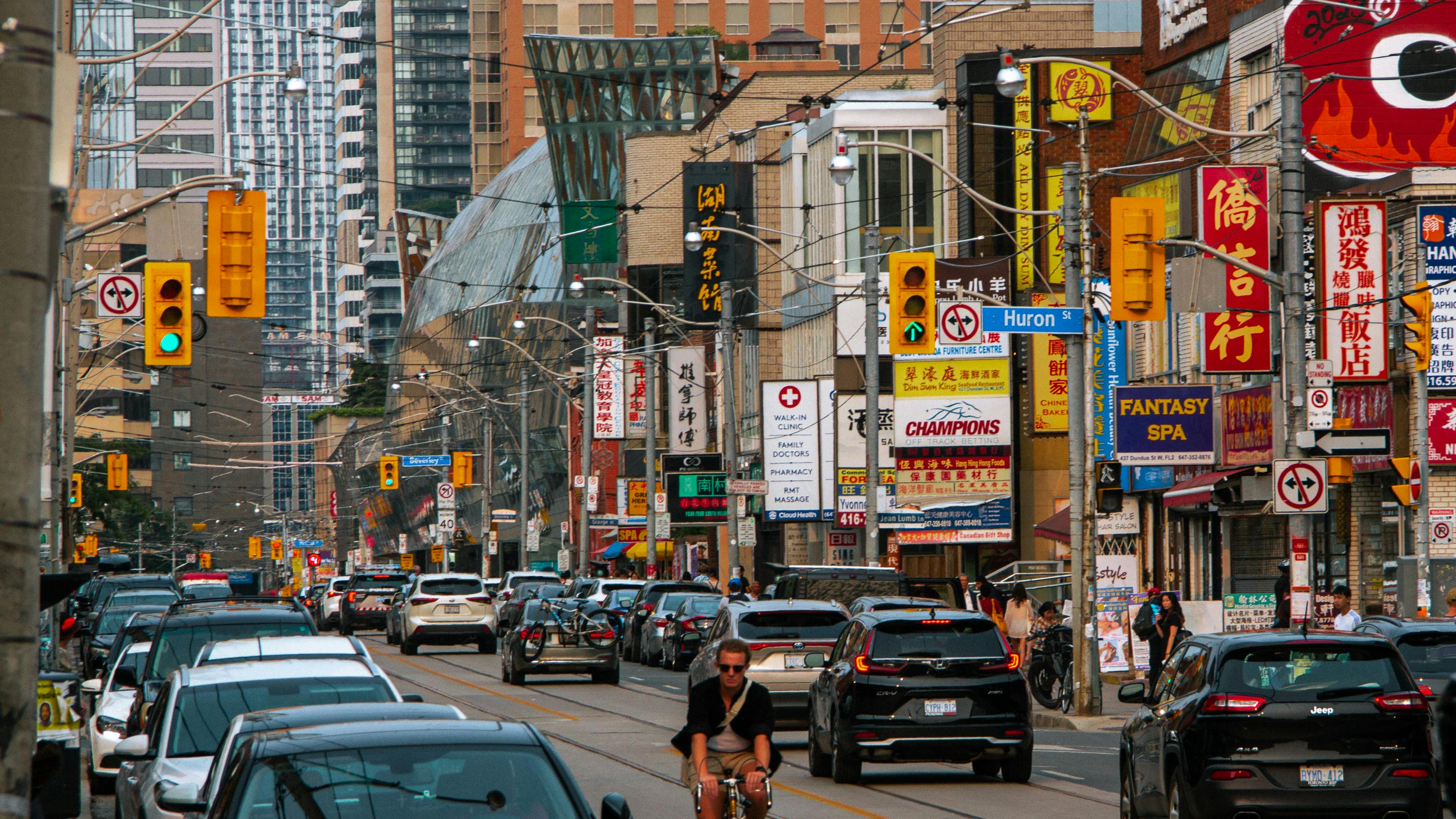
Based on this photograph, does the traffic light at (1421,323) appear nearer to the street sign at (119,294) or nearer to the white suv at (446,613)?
the street sign at (119,294)

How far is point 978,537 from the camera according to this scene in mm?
43562

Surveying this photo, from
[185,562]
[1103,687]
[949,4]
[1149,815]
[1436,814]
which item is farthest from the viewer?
[185,562]

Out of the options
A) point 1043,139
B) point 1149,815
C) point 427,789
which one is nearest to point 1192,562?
point 1043,139

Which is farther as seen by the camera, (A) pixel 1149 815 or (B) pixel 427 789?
(A) pixel 1149 815

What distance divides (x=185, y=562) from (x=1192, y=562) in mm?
134435

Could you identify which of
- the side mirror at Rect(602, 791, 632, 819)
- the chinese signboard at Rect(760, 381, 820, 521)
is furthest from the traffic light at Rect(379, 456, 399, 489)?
the side mirror at Rect(602, 791, 632, 819)

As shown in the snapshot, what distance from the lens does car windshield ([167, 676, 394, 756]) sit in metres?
12.7

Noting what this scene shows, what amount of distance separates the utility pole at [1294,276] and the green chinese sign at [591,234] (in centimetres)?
5956

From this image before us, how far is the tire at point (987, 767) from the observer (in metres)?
19.7

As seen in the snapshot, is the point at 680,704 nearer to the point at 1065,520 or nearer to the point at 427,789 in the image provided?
the point at 1065,520

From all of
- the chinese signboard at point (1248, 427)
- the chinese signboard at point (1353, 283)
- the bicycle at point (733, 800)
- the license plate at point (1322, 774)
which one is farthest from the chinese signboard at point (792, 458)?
the bicycle at point (733, 800)

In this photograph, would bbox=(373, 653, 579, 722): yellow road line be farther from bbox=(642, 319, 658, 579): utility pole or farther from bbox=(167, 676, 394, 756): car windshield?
bbox=(167, 676, 394, 756): car windshield

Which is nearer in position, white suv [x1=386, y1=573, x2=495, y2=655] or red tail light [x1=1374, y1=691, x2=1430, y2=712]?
red tail light [x1=1374, y1=691, x2=1430, y2=712]

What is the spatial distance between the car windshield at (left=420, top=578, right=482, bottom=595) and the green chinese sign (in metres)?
37.7
